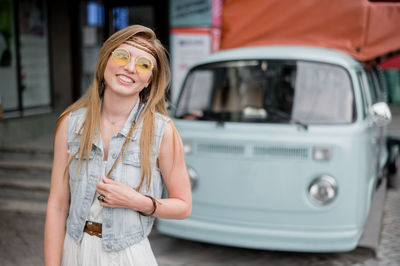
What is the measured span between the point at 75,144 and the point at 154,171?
0.34 m

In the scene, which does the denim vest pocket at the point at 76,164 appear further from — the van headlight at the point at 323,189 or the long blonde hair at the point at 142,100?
the van headlight at the point at 323,189

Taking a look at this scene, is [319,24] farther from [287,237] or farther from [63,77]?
[63,77]

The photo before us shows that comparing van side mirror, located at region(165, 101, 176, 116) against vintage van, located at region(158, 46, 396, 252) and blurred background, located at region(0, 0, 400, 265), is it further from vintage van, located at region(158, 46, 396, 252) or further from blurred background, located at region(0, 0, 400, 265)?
blurred background, located at region(0, 0, 400, 265)

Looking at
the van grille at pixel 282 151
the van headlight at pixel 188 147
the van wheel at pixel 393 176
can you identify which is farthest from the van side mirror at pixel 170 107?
the van wheel at pixel 393 176

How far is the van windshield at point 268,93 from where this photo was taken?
479cm

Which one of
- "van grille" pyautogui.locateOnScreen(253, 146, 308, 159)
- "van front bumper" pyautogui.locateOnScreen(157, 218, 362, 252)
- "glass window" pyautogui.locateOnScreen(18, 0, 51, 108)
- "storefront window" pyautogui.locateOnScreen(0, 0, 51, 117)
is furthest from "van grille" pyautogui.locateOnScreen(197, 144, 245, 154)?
"glass window" pyautogui.locateOnScreen(18, 0, 51, 108)

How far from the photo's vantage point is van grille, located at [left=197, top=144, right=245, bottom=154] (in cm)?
461

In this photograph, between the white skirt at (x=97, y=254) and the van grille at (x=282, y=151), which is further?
the van grille at (x=282, y=151)

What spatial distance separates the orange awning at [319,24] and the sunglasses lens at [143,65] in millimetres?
3976

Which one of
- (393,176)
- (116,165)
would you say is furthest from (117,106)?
(393,176)

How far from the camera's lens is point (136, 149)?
1977mm

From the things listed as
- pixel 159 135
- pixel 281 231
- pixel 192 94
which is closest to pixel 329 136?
pixel 281 231

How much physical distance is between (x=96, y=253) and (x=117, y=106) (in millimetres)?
605

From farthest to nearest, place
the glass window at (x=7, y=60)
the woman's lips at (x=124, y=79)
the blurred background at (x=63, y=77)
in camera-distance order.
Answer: the glass window at (x=7, y=60) < the blurred background at (x=63, y=77) < the woman's lips at (x=124, y=79)
